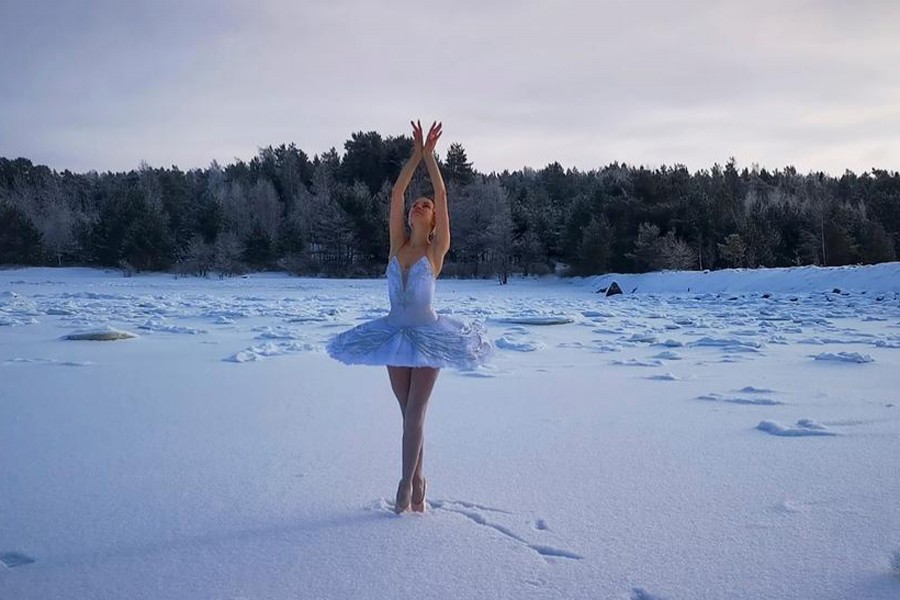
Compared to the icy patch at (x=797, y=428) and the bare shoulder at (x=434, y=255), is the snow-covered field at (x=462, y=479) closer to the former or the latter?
the icy patch at (x=797, y=428)

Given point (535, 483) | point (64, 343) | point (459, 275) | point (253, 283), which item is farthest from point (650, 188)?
point (535, 483)

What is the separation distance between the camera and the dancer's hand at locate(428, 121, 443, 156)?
3.12 meters

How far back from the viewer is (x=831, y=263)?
99.8 feet

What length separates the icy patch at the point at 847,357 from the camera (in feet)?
20.7

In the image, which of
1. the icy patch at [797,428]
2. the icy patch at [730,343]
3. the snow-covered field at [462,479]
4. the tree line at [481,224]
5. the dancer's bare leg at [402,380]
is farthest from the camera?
the tree line at [481,224]

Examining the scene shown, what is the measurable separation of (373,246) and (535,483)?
36090 mm

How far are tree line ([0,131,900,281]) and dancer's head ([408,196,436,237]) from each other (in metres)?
27.6

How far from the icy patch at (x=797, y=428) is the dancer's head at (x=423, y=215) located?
227cm

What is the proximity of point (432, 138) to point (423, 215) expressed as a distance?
0.42 m

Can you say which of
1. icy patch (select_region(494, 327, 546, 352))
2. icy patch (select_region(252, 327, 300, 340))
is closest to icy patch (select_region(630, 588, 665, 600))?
icy patch (select_region(494, 327, 546, 352))

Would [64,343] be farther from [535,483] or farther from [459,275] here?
[459,275]

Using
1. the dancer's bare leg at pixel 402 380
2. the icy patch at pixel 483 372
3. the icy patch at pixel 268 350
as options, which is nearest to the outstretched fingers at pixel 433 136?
the dancer's bare leg at pixel 402 380

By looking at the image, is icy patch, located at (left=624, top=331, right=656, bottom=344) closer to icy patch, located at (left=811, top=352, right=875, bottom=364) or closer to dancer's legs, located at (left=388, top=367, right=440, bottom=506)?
icy patch, located at (left=811, top=352, right=875, bottom=364)

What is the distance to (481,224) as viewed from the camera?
38969mm
